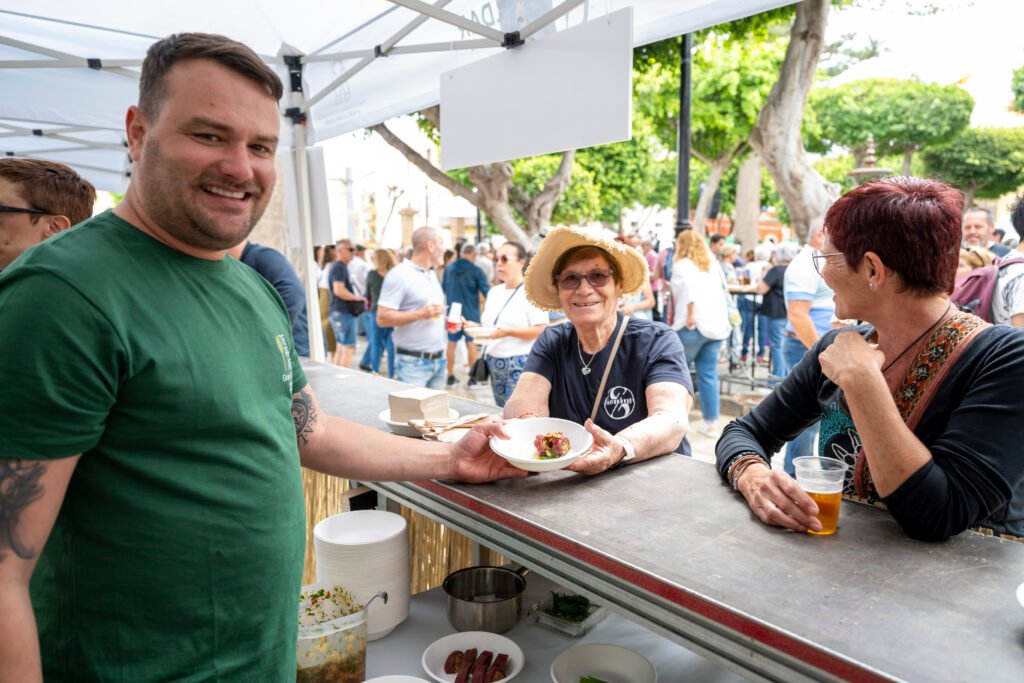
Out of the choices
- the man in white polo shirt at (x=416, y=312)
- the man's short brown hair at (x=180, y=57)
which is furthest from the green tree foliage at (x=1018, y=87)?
the man's short brown hair at (x=180, y=57)

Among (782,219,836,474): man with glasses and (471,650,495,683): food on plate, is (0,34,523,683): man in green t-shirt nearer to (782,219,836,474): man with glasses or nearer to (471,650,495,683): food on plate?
(471,650,495,683): food on plate

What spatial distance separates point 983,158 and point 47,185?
4005cm

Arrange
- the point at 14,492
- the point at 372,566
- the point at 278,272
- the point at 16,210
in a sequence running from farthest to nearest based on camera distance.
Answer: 1. the point at 278,272
2. the point at 16,210
3. the point at 372,566
4. the point at 14,492

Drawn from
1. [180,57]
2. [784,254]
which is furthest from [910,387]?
[784,254]

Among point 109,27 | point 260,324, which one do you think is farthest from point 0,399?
point 109,27

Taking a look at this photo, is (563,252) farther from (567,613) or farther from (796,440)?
(796,440)

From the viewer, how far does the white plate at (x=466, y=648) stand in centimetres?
205

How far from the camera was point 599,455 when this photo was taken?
2.01m

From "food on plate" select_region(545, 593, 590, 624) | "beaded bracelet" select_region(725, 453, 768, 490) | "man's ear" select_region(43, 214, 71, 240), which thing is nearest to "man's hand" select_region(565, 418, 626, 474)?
"beaded bracelet" select_region(725, 453, 768, 490)

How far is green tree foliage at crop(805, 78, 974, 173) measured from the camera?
97.4ft

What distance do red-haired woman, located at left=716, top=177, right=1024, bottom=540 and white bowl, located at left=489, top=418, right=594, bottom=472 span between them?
1.40 ft

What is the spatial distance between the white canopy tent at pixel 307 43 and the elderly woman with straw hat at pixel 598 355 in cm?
125

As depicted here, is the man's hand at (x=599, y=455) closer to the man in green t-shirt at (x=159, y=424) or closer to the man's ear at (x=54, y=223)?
the man in green t-shirt at (x=159, y=424)

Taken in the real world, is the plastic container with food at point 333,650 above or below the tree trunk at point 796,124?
below
